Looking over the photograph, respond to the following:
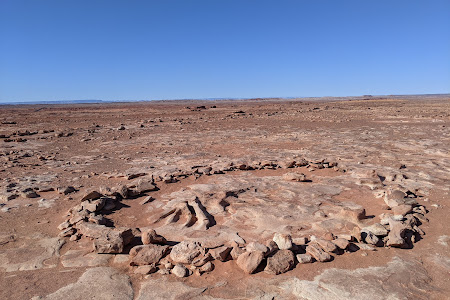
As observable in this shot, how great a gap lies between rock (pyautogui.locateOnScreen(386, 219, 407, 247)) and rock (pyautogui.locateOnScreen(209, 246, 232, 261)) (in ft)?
7.07

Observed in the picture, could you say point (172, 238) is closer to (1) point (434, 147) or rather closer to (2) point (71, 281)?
(2) point (71, 281)

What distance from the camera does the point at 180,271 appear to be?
3.61 m

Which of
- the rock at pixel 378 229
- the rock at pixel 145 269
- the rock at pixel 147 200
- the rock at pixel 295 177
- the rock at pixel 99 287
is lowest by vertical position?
the rock at pixel 99 287

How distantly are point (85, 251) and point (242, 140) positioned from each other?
1015 cm

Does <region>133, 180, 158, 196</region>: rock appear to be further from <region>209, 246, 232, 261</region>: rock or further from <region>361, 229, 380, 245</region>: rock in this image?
<region>361, 229, 380, 245</region>: rock

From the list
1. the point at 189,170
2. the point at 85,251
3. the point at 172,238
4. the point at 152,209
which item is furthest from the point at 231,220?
the point at 189,170

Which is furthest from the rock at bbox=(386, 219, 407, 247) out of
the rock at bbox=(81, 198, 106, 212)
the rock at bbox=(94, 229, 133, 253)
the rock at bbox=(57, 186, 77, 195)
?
the rock at bbox=(57, 186, 77, 195)

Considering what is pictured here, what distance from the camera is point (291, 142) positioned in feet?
42.8

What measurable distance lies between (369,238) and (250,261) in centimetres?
173

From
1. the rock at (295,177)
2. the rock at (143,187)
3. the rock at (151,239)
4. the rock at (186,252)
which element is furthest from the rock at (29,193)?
the rock at (295,177)

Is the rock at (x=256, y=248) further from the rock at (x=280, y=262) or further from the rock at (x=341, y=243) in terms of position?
the rock at (x=341, y=243)

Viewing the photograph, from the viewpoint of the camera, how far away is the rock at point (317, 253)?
3795 mm

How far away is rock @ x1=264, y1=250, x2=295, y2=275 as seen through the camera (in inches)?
141

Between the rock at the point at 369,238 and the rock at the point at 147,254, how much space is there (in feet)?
8.73
